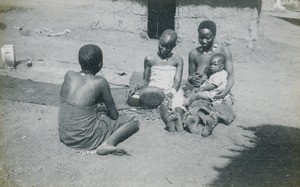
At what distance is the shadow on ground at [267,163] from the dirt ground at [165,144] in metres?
0.01

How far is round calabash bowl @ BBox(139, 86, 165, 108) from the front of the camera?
570 centimetres

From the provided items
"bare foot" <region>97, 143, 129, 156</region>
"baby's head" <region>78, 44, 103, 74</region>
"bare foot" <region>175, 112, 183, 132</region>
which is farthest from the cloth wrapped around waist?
"bare foot" <region>175, 112, 183, 132</region>

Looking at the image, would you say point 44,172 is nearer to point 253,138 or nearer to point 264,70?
point 253,138

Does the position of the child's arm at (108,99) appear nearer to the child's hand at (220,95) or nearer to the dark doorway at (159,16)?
the child's hand at (220,95)

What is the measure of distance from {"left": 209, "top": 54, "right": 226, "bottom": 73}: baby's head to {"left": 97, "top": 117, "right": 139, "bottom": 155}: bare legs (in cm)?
158

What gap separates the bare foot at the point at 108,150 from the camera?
462 centimetres

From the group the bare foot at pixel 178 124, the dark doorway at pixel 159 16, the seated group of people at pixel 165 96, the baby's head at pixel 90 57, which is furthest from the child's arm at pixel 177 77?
the dark doorway at pixel 159 16

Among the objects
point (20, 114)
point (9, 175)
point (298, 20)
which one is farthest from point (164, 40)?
point (298, 20)

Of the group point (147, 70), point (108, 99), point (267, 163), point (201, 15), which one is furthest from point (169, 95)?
point (201, 15)

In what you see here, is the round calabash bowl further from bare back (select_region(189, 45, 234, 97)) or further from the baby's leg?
bare back (select_region(189, 45, 234, 97))

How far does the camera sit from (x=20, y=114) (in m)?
5.86

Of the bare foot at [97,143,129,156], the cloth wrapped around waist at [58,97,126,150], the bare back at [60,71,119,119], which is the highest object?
the bare back at [60,71,119,119]

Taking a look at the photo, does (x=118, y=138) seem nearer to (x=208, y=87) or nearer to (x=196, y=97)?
(x=196, y=97)

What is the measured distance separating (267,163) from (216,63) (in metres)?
1.81
